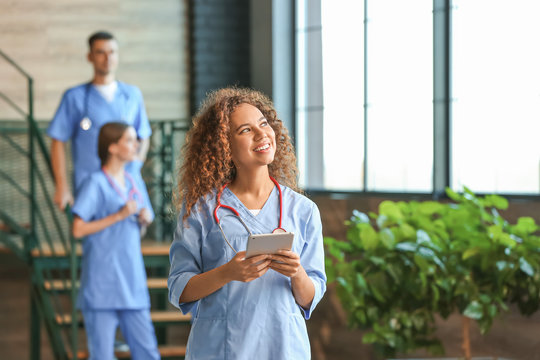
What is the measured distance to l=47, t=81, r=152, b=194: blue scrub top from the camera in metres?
4.05

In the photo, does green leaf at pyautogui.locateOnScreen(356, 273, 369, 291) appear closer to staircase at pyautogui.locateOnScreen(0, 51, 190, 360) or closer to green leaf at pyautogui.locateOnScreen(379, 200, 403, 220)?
green leaf at pyautogui.locateOnScreen(379, 200, 403, 220)

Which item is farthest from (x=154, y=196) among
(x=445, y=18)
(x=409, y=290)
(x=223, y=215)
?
(x=223, y=215)

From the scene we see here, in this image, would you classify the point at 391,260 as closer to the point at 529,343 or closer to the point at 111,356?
the point at 529,343

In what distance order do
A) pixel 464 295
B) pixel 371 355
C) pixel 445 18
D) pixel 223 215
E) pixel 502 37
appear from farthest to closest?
pixel 371 355, pixel 445 18, pixel 502 37, pixel 464 295, pixel 223 215

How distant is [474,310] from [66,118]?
7.75 feet

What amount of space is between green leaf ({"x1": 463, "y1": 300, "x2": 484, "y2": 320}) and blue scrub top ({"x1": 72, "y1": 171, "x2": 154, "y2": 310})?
5.21 feet

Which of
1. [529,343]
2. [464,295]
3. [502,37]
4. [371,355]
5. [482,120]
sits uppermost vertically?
[502,37]

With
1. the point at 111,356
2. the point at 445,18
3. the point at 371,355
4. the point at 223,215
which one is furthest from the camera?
the point at 371,355

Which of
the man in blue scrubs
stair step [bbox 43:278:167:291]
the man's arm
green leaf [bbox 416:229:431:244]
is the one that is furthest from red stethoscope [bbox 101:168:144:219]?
green leaf [bbox 416:229:431:244]

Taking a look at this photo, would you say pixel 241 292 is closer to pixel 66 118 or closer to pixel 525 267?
pixel 525 267

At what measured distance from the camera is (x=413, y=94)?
15.1ft

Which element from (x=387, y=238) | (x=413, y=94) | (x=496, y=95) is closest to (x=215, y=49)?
(x=413, y=94)

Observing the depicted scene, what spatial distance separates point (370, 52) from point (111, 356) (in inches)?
96.6

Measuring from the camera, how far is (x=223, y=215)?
68.2 inches
